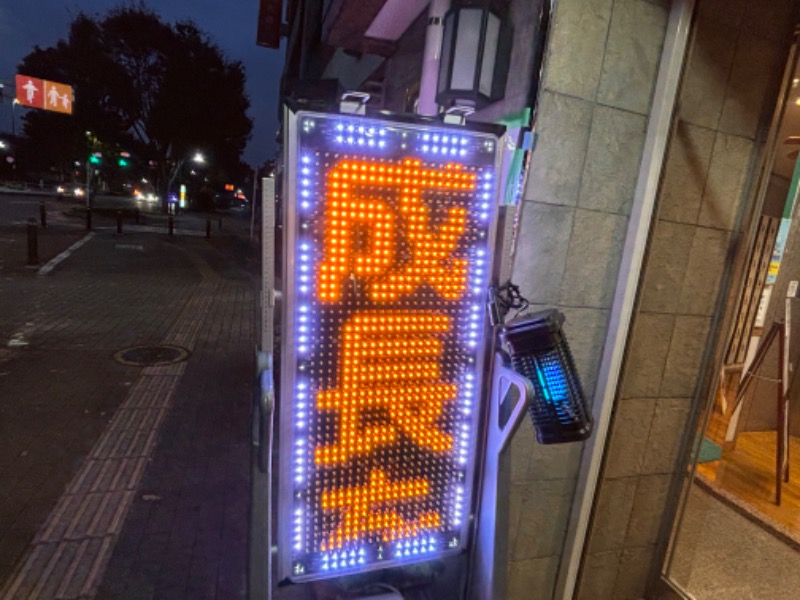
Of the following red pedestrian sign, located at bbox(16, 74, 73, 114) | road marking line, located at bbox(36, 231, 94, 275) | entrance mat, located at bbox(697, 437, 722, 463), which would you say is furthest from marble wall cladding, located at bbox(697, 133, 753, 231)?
red pedestrian sign, located at bbox(16, 74, 73, 114)

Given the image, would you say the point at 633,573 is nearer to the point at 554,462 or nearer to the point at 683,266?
the point at 554,462

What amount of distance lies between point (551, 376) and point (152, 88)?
142 feet

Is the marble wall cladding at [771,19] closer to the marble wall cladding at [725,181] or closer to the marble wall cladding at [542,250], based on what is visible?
the marble wall cladding at [725,181]

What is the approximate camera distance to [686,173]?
2840mm

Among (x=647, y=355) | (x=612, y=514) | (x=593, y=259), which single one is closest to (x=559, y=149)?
(x=593, y=259)

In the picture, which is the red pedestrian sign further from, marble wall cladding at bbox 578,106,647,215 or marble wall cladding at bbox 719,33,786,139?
marble wall cladding at bbox 719,33,786,139

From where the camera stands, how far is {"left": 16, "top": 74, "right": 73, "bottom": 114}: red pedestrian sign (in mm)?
27750

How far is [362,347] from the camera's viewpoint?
6.31ft

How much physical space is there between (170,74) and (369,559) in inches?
1660

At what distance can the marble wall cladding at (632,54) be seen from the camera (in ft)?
8.40

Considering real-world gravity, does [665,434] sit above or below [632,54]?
below

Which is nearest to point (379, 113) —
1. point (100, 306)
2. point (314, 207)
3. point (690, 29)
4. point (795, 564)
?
point (314, 207)

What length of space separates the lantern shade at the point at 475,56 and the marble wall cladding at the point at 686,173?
3.61ft

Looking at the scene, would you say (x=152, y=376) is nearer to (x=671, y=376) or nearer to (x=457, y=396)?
(x=457, y=396)
